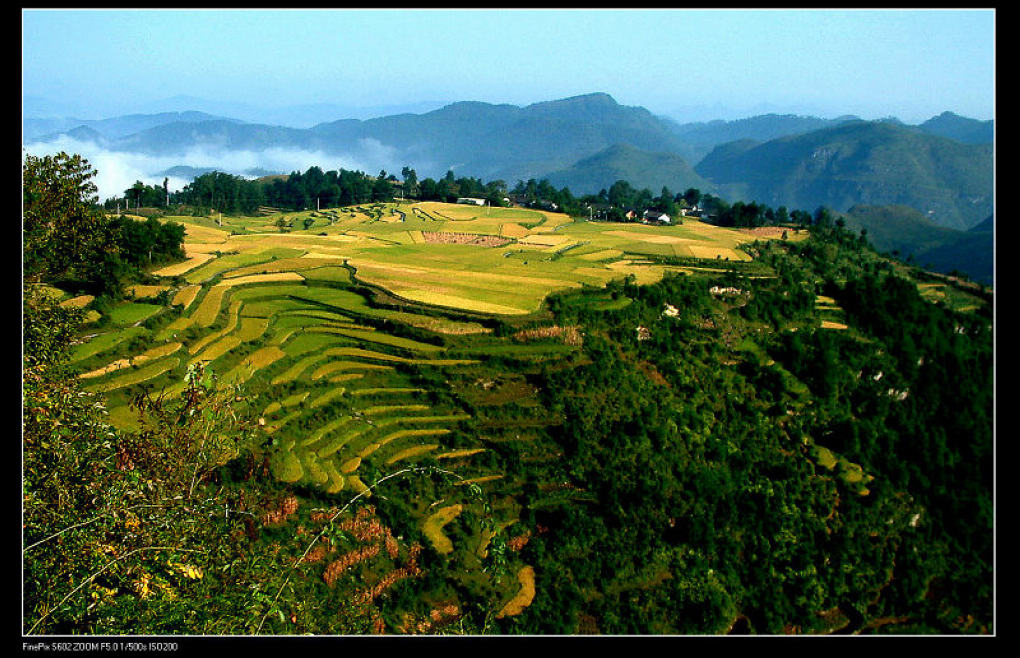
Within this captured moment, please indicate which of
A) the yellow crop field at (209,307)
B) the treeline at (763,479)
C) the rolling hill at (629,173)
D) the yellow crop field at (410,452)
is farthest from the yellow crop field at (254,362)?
the rolling hill at (629,173)

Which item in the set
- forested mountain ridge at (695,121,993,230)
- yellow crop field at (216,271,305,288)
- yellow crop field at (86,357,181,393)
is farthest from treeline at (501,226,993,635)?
forested mountain ridge at (695,121,993,230)

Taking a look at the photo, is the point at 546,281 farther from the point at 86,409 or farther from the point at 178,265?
the point at 86,409

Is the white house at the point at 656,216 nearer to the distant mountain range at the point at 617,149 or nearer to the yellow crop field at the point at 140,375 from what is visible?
the distant mountain range at the point at 617,149

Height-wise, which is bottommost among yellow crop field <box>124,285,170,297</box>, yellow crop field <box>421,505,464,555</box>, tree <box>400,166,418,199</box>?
yellow crop field <box>421,505,464,555</box>

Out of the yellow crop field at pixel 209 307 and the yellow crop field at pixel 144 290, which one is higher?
the yellow crop field at pixel 144 290

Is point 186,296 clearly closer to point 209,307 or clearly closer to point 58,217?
point 209,307

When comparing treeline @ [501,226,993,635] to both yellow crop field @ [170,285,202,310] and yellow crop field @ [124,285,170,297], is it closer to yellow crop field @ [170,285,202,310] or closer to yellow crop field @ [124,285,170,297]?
yellow crop field @ [170,285,202,310]
